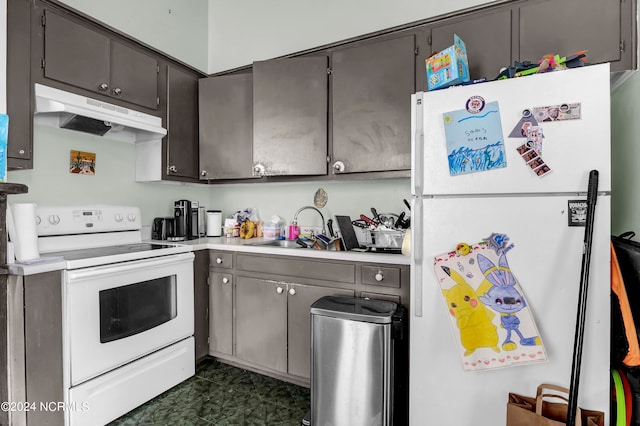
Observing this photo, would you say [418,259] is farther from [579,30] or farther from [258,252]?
[579,30]

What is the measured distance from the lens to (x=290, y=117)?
2.40m

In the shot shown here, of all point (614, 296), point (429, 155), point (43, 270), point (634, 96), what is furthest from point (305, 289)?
point (634, 96)

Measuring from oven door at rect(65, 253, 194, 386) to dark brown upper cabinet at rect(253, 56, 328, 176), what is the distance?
3.00ft

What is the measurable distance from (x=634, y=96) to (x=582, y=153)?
0.53m

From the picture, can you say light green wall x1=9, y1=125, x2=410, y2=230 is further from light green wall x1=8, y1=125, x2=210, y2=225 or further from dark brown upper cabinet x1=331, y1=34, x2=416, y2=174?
dark brown upper cabinet x1=331, y1=34, x2=416, y2=174

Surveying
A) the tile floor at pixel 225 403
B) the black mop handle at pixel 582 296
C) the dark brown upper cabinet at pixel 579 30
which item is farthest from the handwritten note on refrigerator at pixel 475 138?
the tile floor at pixel 225 403

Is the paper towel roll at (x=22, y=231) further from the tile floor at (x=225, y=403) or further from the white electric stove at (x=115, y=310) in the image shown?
the tile floor at (x=225, y=403)

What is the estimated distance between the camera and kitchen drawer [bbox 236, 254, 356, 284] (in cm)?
200

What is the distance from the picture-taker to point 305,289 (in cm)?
212

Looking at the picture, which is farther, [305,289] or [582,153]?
[305,289]

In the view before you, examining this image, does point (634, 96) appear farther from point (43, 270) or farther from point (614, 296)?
point (43, 270)

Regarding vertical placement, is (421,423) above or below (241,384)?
above

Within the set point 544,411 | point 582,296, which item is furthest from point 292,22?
point 544,411

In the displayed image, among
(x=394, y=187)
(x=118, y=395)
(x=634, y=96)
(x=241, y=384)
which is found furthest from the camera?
(x=394, y=187)
